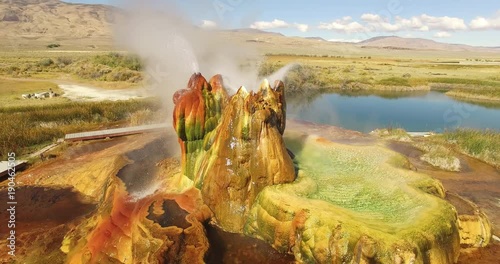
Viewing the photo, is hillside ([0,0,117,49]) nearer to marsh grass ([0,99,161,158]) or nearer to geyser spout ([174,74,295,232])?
marsh grass ([0,99,161,158])

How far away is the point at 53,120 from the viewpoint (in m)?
20.5

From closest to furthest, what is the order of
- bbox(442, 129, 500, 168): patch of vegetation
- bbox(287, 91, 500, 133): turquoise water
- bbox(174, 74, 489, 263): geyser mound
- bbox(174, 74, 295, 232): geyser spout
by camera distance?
bbox(174, 74, 489, 263): geyser mound, bbox(174, 74, 295, 232): geyser spout, bbox(442, 129, 500, 168): patch of vegetation, bbox(287, 91, 500, 133): turquoise water

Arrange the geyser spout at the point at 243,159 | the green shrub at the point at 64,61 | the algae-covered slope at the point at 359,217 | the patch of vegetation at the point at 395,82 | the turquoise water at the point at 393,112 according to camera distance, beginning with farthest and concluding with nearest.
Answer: the green shrub at the point at 64,61 < the patch of vegetation at the point at 395,82 < the turquoise water at the point at 393,112 < the geyser spout at the point at 243,159 < the algae-covered slope at the point at 359,217

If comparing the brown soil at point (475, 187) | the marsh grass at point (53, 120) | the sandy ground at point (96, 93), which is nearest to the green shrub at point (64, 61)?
the sandy ground at point (96, 93)

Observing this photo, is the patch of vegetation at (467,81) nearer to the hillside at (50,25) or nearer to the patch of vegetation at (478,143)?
the patch of vegetation at (478,143)

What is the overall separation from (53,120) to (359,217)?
751 inches

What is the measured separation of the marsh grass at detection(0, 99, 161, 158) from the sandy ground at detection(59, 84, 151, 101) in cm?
459

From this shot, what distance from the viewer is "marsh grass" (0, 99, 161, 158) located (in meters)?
16.6

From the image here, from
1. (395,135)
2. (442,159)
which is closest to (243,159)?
(442,159)

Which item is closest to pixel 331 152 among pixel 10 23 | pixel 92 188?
pixel 92 188

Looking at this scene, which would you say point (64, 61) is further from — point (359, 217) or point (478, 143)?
point (359, 217)

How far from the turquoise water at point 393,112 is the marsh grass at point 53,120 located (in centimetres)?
1215

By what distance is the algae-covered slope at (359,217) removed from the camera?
22.0 ft

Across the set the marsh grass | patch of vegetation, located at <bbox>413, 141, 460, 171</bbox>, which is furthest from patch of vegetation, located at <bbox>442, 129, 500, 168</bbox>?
the marsh grass
